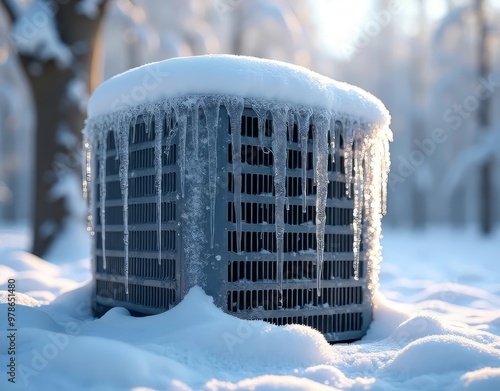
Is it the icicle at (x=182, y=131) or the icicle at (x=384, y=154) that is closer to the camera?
the icicle at (x=182, y=131)

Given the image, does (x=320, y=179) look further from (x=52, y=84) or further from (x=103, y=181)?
(x=52, y=84)

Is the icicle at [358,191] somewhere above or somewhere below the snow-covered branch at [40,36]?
below

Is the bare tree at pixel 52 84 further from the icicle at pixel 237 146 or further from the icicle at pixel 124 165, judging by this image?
the icicle at pixel 237 146

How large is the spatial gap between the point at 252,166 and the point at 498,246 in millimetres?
11362

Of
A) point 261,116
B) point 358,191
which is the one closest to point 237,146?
point 261,116

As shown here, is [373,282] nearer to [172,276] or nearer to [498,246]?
[172,276]

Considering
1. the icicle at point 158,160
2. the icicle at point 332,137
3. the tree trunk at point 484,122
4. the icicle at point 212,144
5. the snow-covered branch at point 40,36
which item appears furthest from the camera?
the tree trunk at point 484,122

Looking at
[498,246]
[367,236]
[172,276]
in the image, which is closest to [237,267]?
[172,276]

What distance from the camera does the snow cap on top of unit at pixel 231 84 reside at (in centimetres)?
380

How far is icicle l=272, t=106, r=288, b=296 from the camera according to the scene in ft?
13.0

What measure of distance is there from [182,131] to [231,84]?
442 millimetres

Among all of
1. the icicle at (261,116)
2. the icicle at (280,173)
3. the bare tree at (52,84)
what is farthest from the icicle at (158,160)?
the bare tree at (52,84)

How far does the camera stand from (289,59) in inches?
711

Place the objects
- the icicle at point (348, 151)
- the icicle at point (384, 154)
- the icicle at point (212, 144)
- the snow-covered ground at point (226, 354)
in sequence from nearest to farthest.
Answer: the snow-covered ground at point (226, 354), the icicle at point (212, 144), the icicle at point (348, 151), the icicle at point (384, 154)
